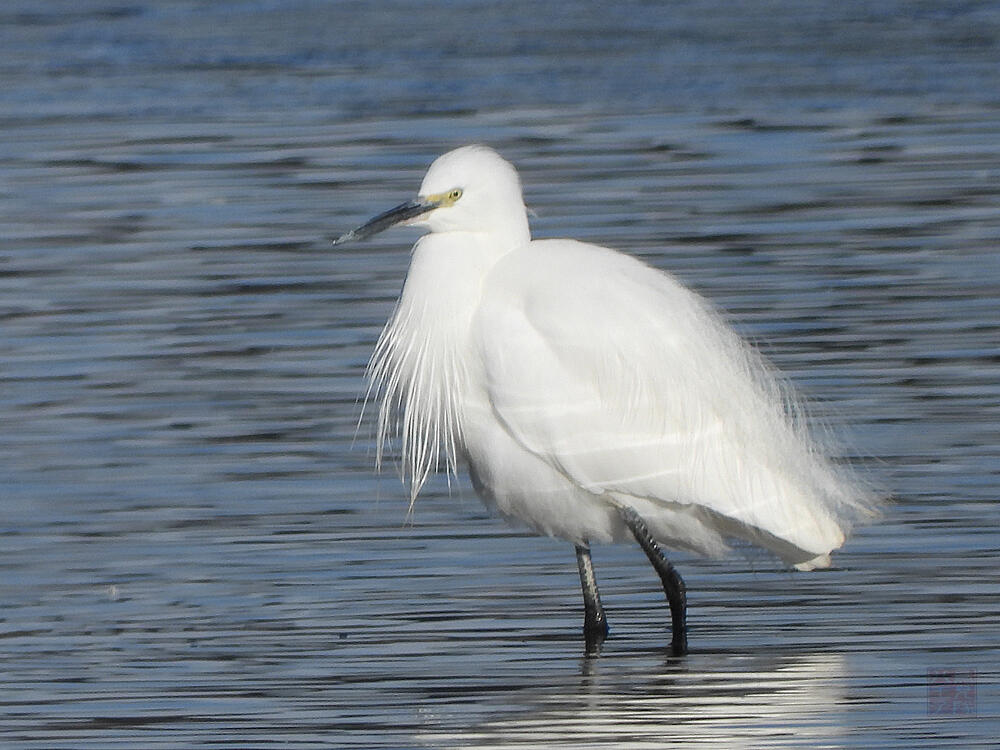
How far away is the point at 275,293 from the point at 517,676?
4.49m

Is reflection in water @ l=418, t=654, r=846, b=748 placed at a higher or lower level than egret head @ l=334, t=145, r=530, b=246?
lower

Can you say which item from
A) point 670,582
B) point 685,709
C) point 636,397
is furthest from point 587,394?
point 685,709

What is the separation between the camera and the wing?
6.14m

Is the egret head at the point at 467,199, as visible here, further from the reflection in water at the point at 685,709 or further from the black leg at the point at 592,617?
the reflection in water at the point at 685,709

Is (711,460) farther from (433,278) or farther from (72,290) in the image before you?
(72,290)

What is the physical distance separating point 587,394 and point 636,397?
132 mm

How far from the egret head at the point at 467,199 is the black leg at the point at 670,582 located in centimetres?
85

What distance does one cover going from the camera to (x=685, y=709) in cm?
559

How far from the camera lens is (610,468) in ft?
20.5

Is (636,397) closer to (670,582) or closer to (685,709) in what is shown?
(670,582)

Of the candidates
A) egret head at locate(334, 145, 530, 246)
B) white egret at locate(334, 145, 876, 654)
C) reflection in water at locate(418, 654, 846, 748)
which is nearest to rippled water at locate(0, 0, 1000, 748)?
reflection in water at locate(418, 654, 846, 748)

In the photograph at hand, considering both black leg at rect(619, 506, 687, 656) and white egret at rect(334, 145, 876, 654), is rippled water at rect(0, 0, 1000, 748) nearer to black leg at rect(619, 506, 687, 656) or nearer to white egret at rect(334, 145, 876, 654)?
black leg at rect(619, 506, 687, 656)

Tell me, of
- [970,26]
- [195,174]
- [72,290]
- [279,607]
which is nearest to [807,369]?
[279,607]

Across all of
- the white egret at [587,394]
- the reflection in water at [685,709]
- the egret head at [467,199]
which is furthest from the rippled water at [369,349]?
the egret head at [467,199]
